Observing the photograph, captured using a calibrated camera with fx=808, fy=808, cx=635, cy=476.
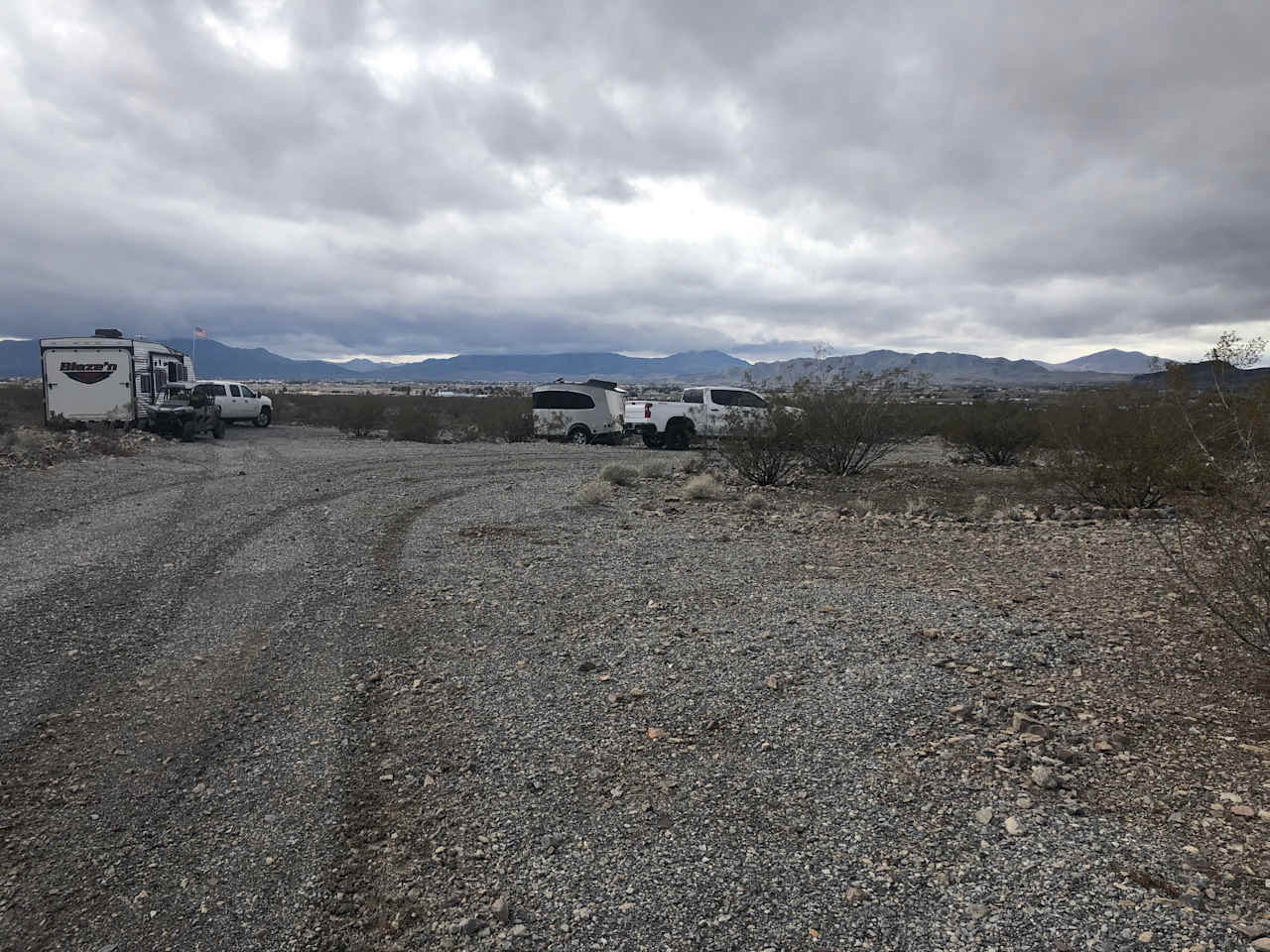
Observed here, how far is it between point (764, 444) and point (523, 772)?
11.7 m

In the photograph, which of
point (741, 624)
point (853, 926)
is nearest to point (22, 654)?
point (741, 624)

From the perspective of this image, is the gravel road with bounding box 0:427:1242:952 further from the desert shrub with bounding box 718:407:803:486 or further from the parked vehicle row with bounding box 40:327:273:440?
the parked vehicle row with bounding box 40:327:273:440

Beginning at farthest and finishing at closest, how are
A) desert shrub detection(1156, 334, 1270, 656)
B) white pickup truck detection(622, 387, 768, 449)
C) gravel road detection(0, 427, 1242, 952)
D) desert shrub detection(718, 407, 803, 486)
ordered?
white pickup truck detection(622, 387, 768, 449)
desert shrub detection(718, 407, 803, 486)
desert shrub detection(1156, 334, 1270, 656)
gravel road detection(0, 427, 1242, 952)

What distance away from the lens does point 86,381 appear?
2486 centimetres

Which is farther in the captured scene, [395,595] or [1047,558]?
[1047,558]

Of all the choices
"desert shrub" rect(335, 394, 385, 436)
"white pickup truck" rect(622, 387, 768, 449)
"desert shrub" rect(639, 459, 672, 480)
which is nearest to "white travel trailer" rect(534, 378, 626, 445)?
"white pickup truck" rect(622, 387, 768, 449)

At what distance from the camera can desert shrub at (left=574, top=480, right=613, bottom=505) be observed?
42.3 ft

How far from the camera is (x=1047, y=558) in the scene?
8344 mm

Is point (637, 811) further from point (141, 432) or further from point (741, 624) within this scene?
point (141, 432)

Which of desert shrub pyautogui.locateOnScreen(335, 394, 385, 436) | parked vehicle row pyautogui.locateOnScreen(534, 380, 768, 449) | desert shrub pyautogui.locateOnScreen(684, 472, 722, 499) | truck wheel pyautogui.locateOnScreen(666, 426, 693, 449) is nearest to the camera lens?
desert shrub pyautogui.locateOnScreen(684, 472, 722, 499)

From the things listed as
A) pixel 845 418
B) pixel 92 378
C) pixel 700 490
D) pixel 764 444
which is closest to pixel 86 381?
pixel 92 378

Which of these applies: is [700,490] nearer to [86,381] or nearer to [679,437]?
[679,437]

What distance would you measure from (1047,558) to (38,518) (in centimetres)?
1268

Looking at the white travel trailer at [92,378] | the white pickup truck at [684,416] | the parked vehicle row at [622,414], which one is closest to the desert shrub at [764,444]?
the parked vehicle row at [622,414]
